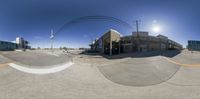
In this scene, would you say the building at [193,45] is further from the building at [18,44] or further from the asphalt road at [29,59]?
the building at [18,44]

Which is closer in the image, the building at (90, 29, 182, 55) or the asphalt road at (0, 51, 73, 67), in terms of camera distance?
the asphalt road at (0, 51, 73, 67)

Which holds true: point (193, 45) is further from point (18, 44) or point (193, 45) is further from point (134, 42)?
point (18, 44)

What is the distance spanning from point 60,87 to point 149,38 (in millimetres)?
20966

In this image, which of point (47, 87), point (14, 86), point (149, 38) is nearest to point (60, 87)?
point (47, 87)

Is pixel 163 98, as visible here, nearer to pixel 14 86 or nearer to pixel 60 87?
pixel 60 87

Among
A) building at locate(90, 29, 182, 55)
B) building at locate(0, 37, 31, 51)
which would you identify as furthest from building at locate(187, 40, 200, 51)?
building at locate(0, 37, 31, 51)

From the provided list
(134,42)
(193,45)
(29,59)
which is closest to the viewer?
(29,59)

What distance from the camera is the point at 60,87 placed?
4.75m

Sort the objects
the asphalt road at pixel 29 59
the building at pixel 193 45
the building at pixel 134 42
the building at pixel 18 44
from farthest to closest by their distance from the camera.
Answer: the building at pixel 193 45
the building at pixel 134 42
the asphalt road at pixel 29 59
the building at pixel 18 44

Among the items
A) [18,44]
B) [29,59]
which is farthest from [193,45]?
[18,44]

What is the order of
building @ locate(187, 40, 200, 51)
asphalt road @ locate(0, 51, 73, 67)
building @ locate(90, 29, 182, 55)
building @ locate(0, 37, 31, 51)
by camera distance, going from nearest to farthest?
1. building @ locate(0, 37, 31, 51)
2. asphalt road @ locate(0, 51, 73, 67)
3. building @ locate(90, 29, 182, 55)
4. building @ locate(187, 40, 200, 51)

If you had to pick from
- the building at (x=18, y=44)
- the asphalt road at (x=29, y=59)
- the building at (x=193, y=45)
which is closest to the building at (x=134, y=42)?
the building at (x=193, y=45)

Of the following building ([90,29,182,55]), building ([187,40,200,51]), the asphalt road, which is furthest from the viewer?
building ([187,40,200,51])

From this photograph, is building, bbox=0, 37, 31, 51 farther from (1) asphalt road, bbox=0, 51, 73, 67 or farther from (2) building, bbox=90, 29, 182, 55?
(2) building, bbox=90, 29, 182, 55
